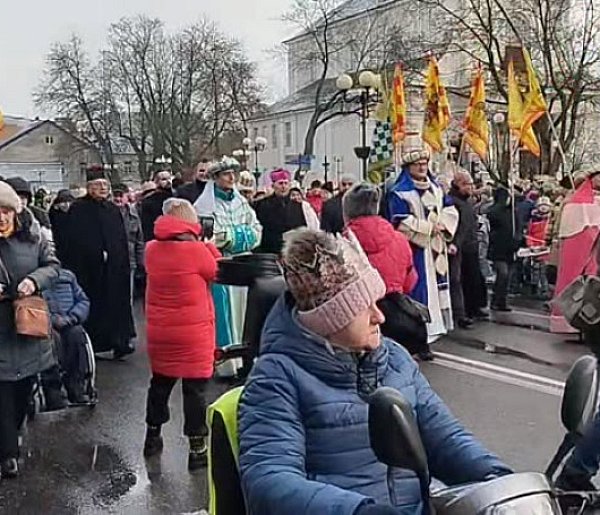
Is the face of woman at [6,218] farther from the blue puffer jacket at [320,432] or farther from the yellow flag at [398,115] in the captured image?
the yellow flag at [398,115]

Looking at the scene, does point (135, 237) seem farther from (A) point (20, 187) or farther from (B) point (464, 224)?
(B) point (464, 224)

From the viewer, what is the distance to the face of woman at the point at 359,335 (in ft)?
8.69

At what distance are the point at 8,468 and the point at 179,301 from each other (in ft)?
4.87

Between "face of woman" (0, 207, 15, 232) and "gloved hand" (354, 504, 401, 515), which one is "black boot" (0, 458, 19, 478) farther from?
"gloved hand" (354, 504, 401, 515)

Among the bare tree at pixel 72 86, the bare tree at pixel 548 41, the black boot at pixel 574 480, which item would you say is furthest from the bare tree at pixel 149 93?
the black boot at pixel 574 480

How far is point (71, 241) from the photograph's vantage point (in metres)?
9.94

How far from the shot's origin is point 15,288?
236 inches

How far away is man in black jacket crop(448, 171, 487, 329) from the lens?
11727 millimetres

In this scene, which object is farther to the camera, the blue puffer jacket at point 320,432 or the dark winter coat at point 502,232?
the dark winter coat at point 502,232

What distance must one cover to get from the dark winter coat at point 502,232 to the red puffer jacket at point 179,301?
8.04 m

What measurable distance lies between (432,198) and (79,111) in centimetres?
5704

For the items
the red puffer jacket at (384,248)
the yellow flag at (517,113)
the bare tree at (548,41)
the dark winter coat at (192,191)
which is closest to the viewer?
the red puffer jacket at (384,248)

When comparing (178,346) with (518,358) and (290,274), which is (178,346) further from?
(518,358)

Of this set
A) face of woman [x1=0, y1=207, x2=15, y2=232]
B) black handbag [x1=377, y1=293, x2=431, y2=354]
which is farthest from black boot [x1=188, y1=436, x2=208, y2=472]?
black handbag [x1=377, y1=293, x2=431, y2=354]
